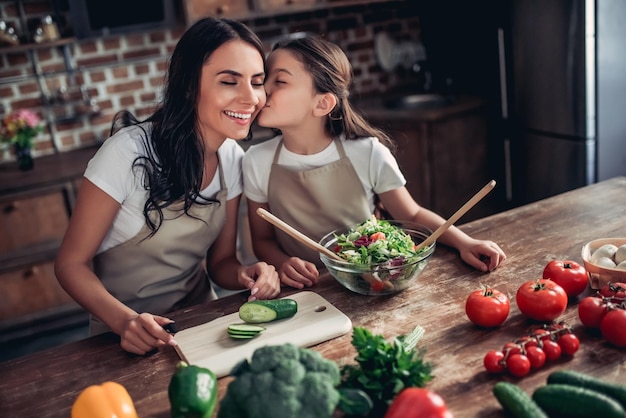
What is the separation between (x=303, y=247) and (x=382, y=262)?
58 cm

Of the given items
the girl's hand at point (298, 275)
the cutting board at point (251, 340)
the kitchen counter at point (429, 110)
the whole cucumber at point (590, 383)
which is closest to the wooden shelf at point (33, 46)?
the kitchen counter at point (429, 110)

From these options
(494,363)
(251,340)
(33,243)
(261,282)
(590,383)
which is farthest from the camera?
(33,243)

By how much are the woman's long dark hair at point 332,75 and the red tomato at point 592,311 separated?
0.98 m

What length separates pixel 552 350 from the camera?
1202 millimetres

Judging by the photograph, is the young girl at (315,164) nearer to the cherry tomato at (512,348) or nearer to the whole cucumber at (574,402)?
the cherry tomato at (512,348)

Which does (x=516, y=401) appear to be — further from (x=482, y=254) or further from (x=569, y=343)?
(x=482, y=254)

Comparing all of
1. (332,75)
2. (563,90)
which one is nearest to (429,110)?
(563,90)

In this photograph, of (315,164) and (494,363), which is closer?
(494,363)

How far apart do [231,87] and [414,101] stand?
264cm

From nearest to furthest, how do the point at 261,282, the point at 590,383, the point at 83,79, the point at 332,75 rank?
the point at 590,383 < the point at 261,282 < the point at 332,75 < the point at 83,79

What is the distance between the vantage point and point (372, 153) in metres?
2.03

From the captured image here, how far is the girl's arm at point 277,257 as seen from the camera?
1.67m

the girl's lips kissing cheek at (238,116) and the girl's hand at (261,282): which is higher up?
the girl's lips kissing cheek at (238,116)

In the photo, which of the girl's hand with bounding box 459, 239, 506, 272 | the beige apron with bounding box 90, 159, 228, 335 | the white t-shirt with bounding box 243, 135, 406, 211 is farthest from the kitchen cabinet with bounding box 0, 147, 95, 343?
the girl's hand with bounding box 459, 239, 506, 272
